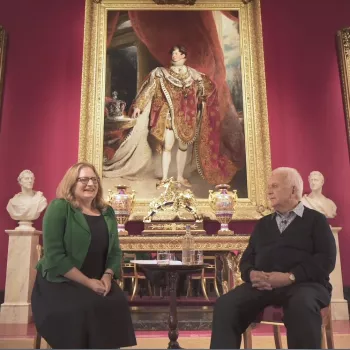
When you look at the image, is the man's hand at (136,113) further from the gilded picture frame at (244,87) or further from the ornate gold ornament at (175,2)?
the ornate gold ornament at (175,2)

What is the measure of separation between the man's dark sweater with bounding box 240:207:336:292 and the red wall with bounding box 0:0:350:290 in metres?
2.64

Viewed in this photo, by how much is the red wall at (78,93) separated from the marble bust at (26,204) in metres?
0.31

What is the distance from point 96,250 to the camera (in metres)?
2.41

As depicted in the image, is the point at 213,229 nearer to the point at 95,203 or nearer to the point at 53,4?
the point at 95,203

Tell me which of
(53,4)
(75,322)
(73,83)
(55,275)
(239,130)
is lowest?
(75,322)

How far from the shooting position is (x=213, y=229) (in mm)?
5070

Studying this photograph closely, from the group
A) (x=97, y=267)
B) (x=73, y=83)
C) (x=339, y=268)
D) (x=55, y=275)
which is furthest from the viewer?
(x=73, y=83)

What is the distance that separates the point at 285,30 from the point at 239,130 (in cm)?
174

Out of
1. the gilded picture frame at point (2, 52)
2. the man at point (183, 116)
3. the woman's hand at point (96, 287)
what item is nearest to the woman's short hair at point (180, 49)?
the man at point (183, 116)

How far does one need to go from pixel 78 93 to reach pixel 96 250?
357cm

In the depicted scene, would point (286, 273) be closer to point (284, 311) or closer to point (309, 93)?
point (284, 311)

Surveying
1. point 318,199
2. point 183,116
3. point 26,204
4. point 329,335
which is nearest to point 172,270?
point 329,335

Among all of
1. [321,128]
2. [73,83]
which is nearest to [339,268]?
[321,128]

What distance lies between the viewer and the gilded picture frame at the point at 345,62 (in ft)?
17.7
